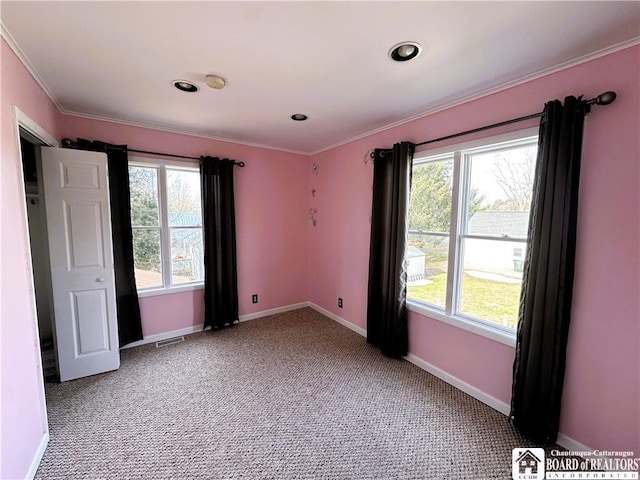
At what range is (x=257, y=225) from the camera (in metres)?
3.80

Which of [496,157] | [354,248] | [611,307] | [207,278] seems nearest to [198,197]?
[207,278]

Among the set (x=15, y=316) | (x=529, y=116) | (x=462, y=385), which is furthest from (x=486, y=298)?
(x=15, y=316)

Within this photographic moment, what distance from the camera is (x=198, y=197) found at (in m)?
3.40

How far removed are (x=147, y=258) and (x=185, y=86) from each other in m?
1.97

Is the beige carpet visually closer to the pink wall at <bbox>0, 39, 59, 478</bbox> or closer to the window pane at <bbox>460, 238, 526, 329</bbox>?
the pink wall at <bbox>0, 39, 59, 478</bbox>

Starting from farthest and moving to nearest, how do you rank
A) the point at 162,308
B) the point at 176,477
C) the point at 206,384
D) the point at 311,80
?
the point at 162,308, the point at 206,384, the point at 311,80, the point at 176,477

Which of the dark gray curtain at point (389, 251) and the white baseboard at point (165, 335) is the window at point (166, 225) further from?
the dark gray curtain at point (389, 251)

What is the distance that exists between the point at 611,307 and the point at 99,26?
3.21 m

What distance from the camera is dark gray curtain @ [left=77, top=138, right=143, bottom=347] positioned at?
2750 mm

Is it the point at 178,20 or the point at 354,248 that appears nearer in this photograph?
the point at 178,20

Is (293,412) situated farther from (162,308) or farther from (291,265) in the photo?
(291,265)

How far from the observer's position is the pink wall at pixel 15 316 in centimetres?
138

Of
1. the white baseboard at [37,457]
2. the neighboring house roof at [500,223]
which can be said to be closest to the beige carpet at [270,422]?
the white baseboard at [37,457]

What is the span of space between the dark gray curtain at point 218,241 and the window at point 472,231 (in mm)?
2165
